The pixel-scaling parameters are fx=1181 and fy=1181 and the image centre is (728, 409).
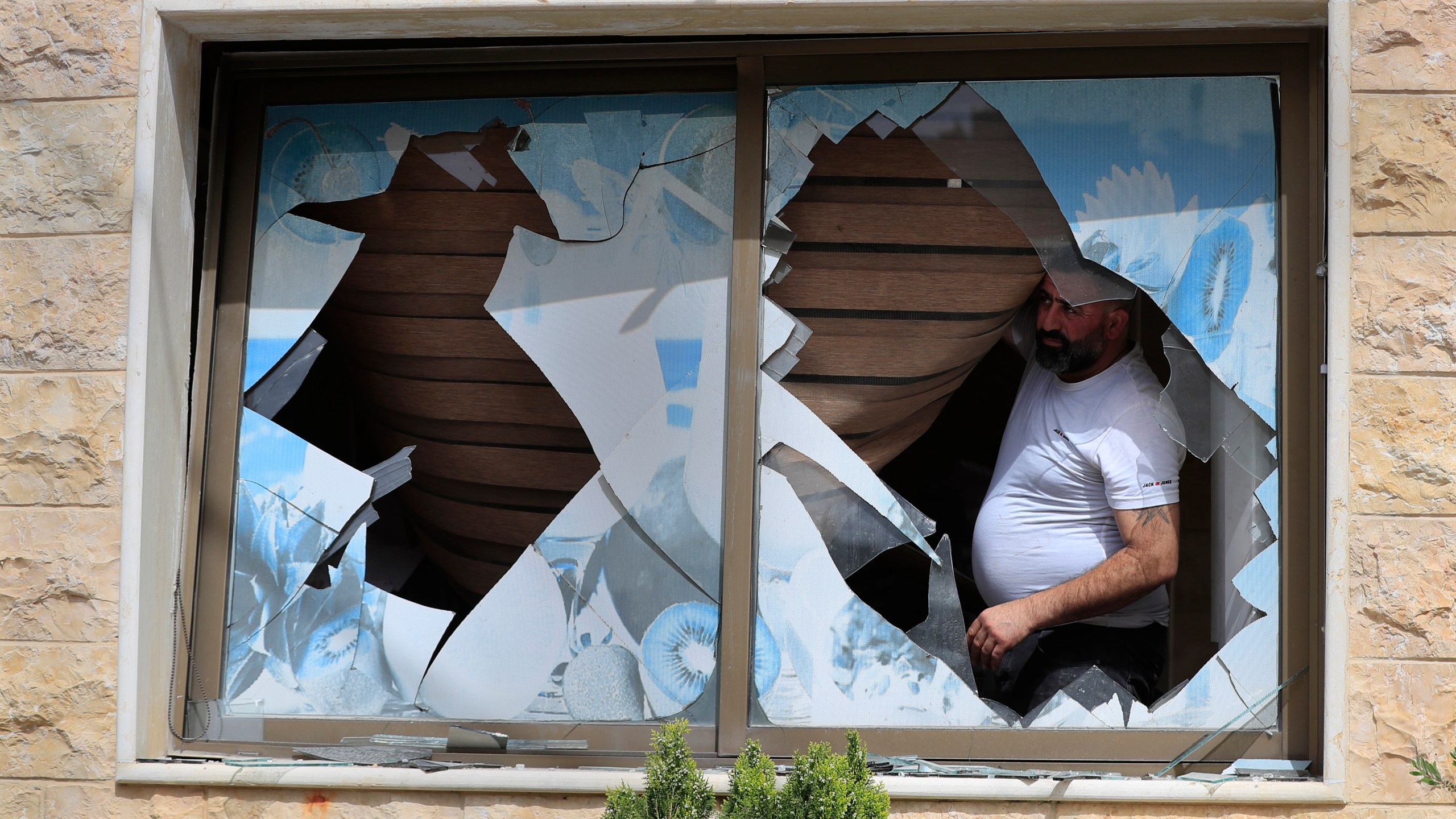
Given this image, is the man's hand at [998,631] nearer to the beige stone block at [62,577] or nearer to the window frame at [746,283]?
the window frame at [746,283]

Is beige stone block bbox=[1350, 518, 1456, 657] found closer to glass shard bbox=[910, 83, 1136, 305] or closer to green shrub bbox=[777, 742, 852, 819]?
glass shard bbox=[910, 83, 1136, 305]

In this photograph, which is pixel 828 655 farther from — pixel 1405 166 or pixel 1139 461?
pixel 1405 166

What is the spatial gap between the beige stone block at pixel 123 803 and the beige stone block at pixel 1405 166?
302 centimetres

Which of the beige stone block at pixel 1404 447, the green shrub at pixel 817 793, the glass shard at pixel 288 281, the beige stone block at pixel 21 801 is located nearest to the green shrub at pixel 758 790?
the green shrub at pixel 817 793

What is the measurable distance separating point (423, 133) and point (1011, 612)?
203 centimetres

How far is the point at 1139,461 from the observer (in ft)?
9.62

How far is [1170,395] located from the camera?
9.54ft

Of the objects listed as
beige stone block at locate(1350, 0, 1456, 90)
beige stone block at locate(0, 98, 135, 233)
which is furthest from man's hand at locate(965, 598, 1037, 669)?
beige stone block at locate(0, 98, 135, 233)

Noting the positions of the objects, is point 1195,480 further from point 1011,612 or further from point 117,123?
point 117,123

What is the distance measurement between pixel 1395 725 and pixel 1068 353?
3.64ft

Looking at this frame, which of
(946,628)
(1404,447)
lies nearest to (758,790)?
(946,628)

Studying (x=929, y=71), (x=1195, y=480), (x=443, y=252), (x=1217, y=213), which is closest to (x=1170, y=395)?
(x=1195, y=480)

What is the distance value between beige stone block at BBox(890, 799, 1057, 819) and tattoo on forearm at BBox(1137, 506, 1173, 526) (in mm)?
731

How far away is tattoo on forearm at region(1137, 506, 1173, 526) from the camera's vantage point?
9.53 feet
